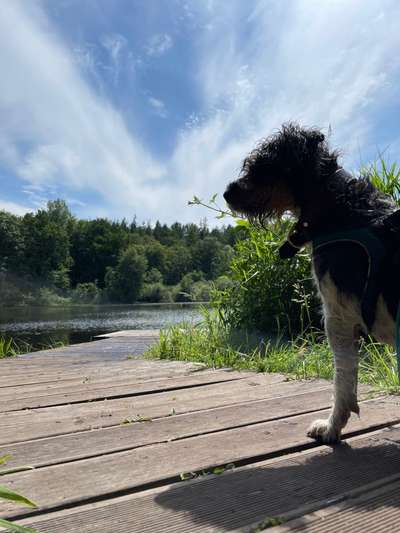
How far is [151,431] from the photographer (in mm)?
2467

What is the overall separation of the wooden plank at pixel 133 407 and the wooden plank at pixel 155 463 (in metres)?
0.50

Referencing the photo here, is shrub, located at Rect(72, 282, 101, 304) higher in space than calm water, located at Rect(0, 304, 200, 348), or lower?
higher

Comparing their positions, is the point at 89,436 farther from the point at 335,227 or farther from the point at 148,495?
the point at 335,227

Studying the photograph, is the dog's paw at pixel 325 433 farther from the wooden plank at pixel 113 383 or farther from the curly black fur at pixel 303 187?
the wooden plank at pixel 113 383

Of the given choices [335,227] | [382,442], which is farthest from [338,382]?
[335,227]

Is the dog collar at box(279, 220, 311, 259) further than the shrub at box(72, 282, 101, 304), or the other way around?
the shrub at box(72, 282, 101, 304)

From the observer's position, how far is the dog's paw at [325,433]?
2.27m

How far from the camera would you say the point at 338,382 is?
2.39 meters

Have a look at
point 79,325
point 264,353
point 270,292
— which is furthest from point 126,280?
point 264,353

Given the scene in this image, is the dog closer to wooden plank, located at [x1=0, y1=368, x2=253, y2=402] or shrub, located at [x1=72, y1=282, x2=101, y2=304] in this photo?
wooden plank, located at [x1=0, y1=368, x2=253, y2=402]

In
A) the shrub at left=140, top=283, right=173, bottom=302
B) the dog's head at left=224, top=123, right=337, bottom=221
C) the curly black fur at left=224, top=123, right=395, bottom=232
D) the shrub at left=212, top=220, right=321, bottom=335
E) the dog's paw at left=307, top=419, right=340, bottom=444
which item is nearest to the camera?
the dog's paw at left=307, top=419, right=340, bottom=444

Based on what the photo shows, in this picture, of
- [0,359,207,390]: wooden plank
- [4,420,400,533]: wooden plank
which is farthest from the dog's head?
[0,359,207,390]: wooden plank

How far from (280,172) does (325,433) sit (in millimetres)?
1539

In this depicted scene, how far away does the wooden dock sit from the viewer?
1.50 meters
